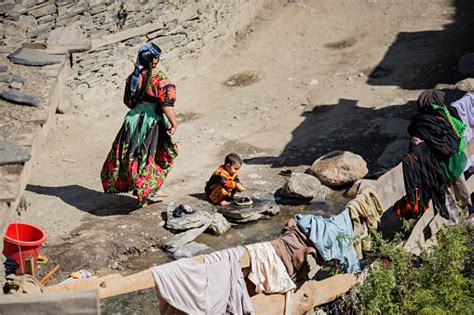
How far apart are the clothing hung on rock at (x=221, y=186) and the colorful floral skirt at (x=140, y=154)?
A: 1.69 ft

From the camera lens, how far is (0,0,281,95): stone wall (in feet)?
32.2

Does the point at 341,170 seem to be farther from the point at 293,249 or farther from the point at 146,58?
the point at 293,249

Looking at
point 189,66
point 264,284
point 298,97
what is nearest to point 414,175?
point 264,284

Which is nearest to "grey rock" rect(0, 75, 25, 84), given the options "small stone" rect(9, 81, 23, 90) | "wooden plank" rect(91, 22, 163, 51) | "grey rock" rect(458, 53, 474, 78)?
"small stone" rect(9, 81, 23, 90)

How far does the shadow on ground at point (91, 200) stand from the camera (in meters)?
8.30

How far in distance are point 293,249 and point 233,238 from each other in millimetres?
2653

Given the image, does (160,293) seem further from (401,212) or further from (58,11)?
(58,11)

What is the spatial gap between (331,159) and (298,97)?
276cm

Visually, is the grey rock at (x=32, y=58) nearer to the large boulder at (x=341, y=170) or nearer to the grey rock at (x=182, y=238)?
the grey rock at (x=182, y=238)

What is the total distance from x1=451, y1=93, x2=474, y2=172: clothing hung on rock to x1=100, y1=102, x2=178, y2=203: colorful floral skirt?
8.86 feet

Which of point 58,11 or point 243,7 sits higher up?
point 58,11

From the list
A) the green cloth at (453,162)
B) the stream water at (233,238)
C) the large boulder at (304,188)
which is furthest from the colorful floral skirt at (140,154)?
the green cloth at (453,162)

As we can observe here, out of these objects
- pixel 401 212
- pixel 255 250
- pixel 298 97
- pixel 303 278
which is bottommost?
pixel 298 97

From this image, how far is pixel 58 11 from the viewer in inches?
399
